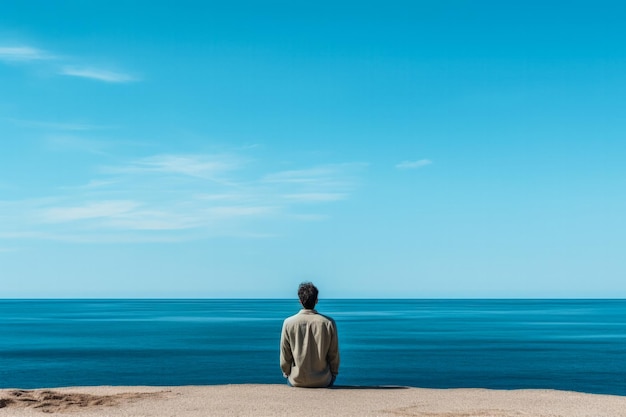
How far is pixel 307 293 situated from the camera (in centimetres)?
1025

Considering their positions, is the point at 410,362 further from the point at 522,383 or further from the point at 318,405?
the point at 318,405

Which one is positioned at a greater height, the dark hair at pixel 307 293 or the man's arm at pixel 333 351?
the dark hair at pixel 307 293

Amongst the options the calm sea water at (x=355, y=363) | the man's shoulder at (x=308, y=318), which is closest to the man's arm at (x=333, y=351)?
the man's shoulder at (x=308, y=318)

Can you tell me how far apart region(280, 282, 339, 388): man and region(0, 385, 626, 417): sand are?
273 millimetres

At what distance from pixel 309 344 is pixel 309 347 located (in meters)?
0.05

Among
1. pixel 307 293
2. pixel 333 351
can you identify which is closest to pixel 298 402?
pixel 333 351

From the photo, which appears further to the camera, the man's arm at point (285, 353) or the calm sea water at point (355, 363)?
the calm sea water at point (355, 363)

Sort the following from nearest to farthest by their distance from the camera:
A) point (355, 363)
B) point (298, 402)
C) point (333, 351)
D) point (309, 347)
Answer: point (298, 402) → point (309, 347) → point (333, 351) → point (355, 363)

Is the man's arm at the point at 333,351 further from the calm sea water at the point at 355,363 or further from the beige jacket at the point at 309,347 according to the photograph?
the calm sea water at the point at 355,363

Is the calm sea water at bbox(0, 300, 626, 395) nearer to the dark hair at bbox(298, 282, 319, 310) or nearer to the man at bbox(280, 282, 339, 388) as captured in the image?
the man at bbox(280, 282, 339, 388)

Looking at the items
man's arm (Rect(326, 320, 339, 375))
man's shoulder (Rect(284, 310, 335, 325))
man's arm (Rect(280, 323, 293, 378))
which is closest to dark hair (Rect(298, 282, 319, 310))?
man's shoulder (Rect(284, 310, 335, 325))

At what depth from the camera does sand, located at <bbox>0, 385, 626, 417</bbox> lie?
8750 mm

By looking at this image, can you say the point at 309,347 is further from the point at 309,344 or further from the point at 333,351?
the point at 333,351

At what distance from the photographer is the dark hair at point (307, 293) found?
10.2m
